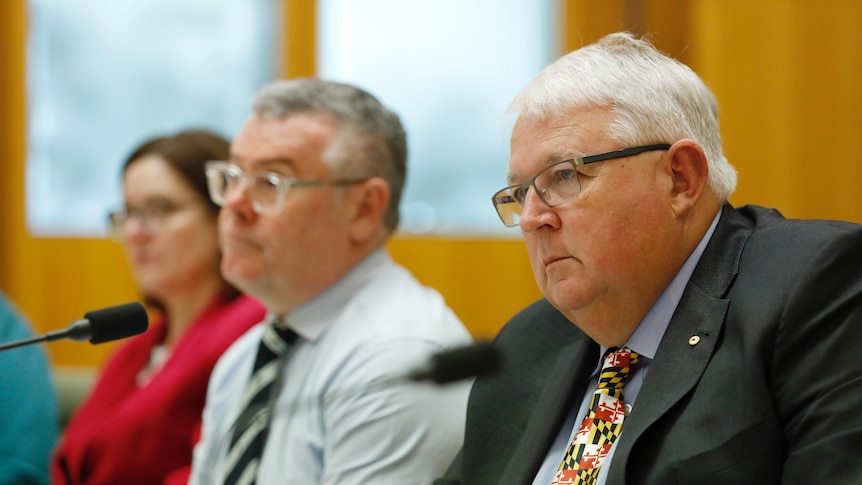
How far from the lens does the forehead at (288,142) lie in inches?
83.4

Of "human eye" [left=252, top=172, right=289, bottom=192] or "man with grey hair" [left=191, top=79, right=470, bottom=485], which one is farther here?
"human eye" [left=252, top=172, right=289, bottom=192]

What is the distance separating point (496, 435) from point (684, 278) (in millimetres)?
412

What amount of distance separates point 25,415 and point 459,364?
1.77m

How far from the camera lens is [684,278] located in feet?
4.59

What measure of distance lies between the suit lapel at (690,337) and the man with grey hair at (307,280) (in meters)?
0.62

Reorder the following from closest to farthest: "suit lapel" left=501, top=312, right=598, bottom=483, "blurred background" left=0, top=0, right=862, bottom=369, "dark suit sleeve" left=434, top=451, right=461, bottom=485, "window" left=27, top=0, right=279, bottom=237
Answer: "suit lapel" left=501, top=312, right=598, bottom=483 → "dark suit sleeve" left=434, top=451, right=461, bottom=485 → "blurred background" left=0, top=0, right=862, bottom=369 → "window" left=27, top=0, right=279, bottom=237

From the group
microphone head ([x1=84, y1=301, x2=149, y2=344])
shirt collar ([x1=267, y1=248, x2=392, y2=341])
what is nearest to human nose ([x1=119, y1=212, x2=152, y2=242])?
shirt collar ([x1=267, y1=248, x2=392, y2=341])

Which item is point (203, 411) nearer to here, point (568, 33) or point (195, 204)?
point (195, 204)

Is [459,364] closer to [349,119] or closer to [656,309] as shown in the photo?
[656,309]

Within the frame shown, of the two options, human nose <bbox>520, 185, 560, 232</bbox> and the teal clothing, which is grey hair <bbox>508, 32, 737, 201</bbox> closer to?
human nose <bbox>520, 185, 560, 232</bbox>

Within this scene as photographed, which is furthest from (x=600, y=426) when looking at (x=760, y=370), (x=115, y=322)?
(x=115, y=322)

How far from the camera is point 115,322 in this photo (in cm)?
141

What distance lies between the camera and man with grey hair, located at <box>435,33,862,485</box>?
1.17 m

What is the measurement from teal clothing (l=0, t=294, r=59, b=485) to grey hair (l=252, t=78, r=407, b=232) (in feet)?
3.18
